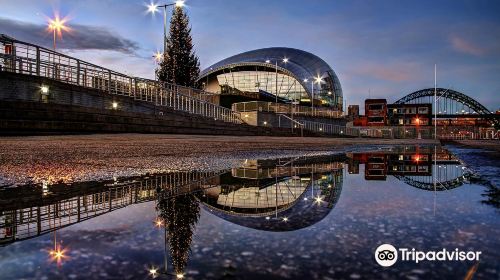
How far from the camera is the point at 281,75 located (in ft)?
251

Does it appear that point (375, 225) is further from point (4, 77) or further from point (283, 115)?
point (283, 115)

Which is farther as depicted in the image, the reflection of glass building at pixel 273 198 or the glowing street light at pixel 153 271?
the reflection of glass building at pixel 273 198

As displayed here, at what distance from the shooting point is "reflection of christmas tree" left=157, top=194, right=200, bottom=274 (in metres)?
1.08

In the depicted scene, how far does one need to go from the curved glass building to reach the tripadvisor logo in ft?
237

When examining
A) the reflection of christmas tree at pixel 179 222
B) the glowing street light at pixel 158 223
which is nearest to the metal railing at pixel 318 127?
the reflection of christmas tree at pixel 179 222

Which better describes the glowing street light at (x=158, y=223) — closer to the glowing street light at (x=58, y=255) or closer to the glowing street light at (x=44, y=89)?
the glowing street light at (x=58, y=255)

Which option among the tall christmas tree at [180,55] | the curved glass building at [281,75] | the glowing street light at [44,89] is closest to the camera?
the glowing street light at [44,89]

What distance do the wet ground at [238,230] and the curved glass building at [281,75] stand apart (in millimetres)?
71194

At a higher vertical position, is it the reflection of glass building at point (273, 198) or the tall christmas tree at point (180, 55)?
the tall christmas tree at point (180, 55)

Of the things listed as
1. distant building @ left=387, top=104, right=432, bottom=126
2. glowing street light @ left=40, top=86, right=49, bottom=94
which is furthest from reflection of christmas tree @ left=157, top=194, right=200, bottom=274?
distant building @ left=387, top=104, right=432, bottom=126

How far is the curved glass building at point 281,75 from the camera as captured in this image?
7534 cm

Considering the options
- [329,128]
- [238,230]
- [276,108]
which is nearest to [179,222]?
[238,230]

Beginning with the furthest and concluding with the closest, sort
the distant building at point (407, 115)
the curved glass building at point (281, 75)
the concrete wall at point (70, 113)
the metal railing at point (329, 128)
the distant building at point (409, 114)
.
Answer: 1. the distant building at point (409, 114)
2. the distant building at point (407, 115)
3. the curved glass building at point (281, 75)
4. the metal railing at point (329, 128)
5. the concrete wall at point (70, 113)

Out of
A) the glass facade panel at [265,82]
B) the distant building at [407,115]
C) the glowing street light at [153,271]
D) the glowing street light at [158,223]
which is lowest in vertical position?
the glowing street light at [153,271]
